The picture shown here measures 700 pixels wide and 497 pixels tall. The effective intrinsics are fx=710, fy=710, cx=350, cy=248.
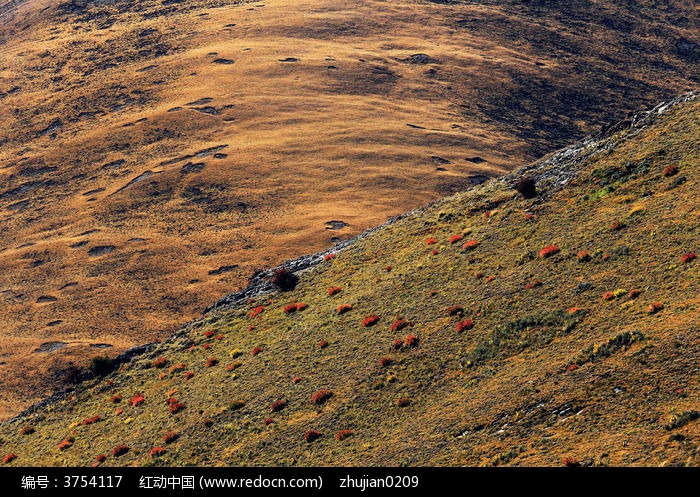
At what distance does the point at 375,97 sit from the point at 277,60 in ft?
93.7

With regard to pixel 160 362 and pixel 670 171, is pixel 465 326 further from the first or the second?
pixel 160 362

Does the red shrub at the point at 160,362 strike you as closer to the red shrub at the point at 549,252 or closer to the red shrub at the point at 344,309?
the red shrub at the point at 344,309

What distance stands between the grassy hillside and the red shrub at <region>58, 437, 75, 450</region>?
0.15 meters

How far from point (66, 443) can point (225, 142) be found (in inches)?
3746

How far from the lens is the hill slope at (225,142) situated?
339 feet

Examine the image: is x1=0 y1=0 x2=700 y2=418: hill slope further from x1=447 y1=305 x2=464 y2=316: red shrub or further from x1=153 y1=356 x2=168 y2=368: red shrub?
x1=447 y1=305 x2=464 y2=316: red shrub

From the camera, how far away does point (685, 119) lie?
Result: 54000 mm

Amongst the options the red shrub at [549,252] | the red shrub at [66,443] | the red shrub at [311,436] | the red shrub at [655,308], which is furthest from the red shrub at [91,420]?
the red shrub at [655,308]

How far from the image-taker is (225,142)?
13912 centimetres

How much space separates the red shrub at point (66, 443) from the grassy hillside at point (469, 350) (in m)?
0.15

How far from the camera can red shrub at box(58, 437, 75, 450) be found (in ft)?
165

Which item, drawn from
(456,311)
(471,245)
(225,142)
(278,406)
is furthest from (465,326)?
(225,142)

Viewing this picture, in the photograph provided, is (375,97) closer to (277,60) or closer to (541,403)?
(277,60)
